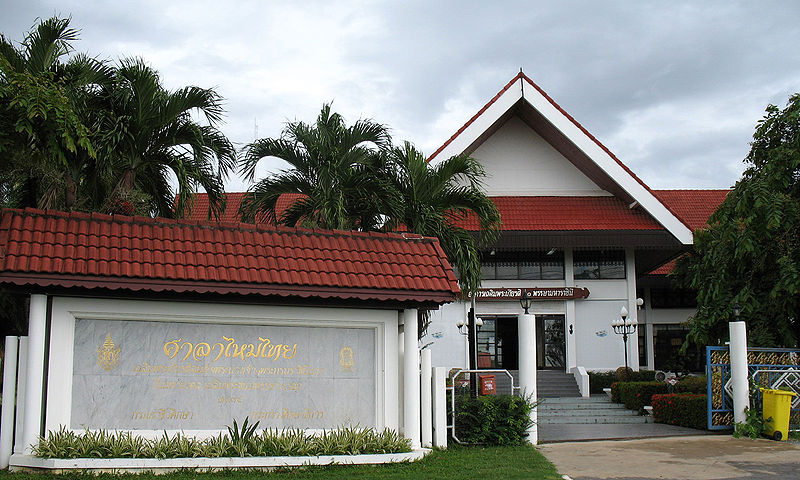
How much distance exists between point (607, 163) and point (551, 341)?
669 cm

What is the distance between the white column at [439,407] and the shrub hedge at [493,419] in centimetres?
66

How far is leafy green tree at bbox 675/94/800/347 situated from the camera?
16906mm

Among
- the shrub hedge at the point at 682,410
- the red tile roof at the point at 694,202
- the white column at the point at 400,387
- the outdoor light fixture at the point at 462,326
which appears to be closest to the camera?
the white column at the point at 400,387

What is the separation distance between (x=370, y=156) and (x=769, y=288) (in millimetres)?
9787

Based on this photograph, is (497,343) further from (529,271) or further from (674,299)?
(674,299)

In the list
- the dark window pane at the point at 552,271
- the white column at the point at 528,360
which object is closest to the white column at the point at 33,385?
the white column at the point at 528,360

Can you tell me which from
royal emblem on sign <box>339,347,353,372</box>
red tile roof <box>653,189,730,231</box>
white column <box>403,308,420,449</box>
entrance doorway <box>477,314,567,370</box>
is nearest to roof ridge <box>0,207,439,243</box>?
white column <box>403,308,420,449</box>

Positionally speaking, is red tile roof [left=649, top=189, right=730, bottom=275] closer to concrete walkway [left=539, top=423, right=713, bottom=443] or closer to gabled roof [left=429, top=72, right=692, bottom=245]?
gabled roof [left=429, top=72, right=692, bottom=245]

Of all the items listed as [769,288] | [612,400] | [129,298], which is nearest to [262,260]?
[129,298]

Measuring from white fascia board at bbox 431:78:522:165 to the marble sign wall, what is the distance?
1300 centimetres

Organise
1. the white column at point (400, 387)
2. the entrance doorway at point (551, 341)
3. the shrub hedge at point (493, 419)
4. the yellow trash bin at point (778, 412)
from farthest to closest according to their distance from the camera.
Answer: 1. the entrance doorway at point (551, 341)
2. the yellow trash bin at point (778, 412)
3. the shrub hedge at point (493, 419)
4. the white column at point (400, 387)

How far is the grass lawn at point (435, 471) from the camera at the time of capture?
9.79 meters

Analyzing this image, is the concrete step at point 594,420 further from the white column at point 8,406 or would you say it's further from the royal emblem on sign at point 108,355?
the white column at point 8,406

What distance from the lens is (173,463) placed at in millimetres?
10016
